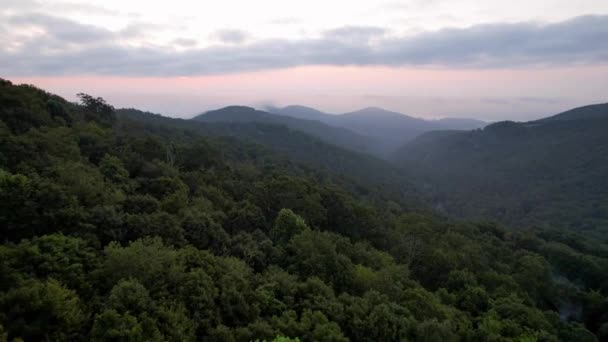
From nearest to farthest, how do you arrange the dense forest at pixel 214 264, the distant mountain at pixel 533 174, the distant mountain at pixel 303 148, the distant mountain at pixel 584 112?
the dense forest at pixel 214 264
the distant mountain at pixel 533 174
the distant mountain at pixel 303 148
the distant mountain at pixel 584 112

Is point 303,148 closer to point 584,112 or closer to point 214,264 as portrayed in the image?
point 584,112

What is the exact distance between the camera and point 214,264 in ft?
63.1

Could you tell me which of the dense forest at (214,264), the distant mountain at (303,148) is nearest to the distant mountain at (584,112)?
the distant mountain at (303,148)

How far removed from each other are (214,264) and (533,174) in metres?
149

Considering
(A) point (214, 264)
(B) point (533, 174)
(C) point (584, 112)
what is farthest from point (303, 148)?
(A) point (214, 264)

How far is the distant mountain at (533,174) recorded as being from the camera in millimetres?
106562

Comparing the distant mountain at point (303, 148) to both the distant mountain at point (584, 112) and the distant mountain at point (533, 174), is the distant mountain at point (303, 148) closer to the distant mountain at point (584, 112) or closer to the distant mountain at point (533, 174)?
the distant mountain at point (533, 174)

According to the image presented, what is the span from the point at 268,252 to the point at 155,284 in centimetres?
1026

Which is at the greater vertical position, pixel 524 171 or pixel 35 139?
pixel 35 139

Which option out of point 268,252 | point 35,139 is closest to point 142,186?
point 35,139

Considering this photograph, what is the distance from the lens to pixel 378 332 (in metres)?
18.6

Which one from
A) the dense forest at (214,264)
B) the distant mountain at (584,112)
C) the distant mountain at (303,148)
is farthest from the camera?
the distant mountain at (584,112)

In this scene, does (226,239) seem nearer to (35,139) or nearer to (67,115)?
(35,139)

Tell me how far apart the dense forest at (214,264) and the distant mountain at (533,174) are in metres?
69.0
